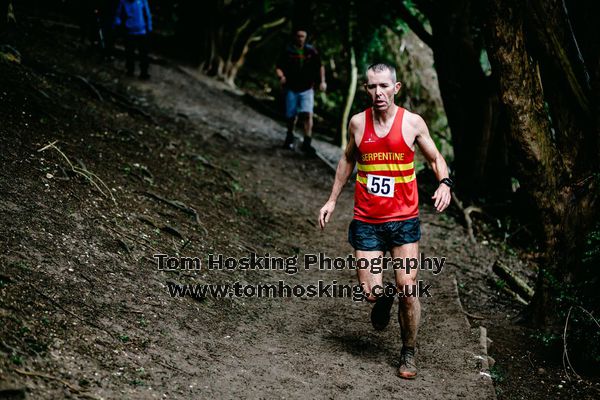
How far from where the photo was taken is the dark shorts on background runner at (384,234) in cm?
505

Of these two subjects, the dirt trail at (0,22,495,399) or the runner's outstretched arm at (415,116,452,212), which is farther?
the runner's outstretched arm at (415,116,452,212)

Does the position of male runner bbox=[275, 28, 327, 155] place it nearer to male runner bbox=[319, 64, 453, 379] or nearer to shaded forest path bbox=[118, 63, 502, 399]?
shaded forest path bbox=[118, 63, 502, 399]

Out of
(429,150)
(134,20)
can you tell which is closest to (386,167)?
(429,150)

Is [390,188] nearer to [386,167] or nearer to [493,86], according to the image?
[386,167]

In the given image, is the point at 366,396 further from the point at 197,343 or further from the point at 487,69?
the point at 487,69

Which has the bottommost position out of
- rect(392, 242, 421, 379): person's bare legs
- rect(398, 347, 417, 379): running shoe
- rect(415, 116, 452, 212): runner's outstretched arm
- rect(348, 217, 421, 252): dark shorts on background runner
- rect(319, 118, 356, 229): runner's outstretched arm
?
rect(398, 347, 417, 379): running shoe

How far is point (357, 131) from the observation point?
17.0ft

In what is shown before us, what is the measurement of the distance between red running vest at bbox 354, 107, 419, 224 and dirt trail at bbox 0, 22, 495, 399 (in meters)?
1.28

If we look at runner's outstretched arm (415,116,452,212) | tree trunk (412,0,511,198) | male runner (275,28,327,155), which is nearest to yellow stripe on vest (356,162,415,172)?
runner's outstretched arm (415,116,452,212)

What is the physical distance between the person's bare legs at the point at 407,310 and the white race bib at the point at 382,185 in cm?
44

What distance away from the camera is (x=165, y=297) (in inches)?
220

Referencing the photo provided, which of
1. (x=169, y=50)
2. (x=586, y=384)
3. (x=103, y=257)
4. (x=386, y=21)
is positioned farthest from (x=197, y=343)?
(x=169, y=50)

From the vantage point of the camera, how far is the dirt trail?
425 cm

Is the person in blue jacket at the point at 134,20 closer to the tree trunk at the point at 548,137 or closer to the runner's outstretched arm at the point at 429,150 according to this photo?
the tree trunk at the point at 548,137
